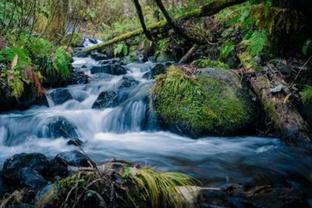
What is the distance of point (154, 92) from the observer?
23.7 ft

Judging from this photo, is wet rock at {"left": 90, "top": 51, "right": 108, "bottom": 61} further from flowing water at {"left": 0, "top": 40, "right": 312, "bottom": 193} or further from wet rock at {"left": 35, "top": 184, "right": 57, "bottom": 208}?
wet rock at {"left": 35, "top": 184, "right": 57, "bottom": 208}

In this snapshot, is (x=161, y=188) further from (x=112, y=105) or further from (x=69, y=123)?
(x=112, y=105)

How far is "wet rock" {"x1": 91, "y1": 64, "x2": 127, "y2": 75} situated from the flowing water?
219 cm

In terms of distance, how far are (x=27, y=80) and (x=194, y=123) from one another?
3.19m

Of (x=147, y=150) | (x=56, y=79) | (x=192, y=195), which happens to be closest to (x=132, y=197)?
(x=192, y=195)

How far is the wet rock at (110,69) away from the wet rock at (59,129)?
3933mm

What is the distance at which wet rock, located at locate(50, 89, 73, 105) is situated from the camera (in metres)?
8.94

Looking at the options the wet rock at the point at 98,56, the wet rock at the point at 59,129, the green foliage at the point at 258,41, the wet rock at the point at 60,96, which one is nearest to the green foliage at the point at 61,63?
the wet rock at the point at 60,96

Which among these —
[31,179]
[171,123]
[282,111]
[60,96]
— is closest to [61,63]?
[60,96]

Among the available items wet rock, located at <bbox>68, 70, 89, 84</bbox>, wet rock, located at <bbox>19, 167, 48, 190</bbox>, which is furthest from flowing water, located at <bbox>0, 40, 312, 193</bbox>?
wet rock, located at <bbox>19, 167, 48, 190</bbox>

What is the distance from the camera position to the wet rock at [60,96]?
894 cm

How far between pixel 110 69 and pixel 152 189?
7.97 meters

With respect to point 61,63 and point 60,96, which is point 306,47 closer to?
point 60,96

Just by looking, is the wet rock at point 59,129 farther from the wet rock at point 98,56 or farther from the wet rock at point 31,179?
the wet rock at point 98,56
